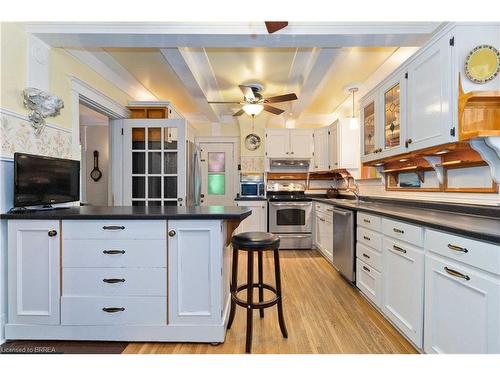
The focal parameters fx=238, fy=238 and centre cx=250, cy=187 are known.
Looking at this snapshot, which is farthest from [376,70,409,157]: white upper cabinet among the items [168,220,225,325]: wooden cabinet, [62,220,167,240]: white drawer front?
[62,220,167,240]: white drawer front

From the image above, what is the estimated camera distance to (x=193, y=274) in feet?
5.55

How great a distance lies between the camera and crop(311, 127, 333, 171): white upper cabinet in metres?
4.22

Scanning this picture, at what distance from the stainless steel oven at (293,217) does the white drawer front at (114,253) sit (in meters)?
2.67

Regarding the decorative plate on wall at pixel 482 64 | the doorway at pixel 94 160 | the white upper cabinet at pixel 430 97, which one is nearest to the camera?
the decorative plate on wall at pixel 482 64

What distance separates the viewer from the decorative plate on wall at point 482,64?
1.51 m

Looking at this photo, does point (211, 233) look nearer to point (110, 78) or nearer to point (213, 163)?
point (110, 78)

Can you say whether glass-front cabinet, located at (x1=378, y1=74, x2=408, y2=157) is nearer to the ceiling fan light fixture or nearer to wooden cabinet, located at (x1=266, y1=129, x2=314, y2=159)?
the ceiling fan light fixture

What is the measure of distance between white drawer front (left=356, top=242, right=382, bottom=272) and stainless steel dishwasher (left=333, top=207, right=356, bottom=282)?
11cm

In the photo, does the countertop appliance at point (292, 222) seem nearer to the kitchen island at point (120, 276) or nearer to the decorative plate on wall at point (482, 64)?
the kitchen island at point (120, 276)

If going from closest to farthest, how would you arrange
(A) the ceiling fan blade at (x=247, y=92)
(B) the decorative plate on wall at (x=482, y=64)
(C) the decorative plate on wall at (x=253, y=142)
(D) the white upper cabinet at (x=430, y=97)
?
(B) the decorative plate on wall at (x=482, y=64), (D) the white upper cabinet at (x=430, y=97), (A) the ceiling fan blade at (x=247, y=92), (C) the decorative plate on wall at (x=253, y=142)

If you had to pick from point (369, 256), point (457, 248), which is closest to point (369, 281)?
point (369, 256)

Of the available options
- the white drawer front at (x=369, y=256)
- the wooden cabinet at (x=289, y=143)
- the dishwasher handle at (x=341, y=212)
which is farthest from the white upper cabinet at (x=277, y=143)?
the white drawer front at (x=369, y=256)
